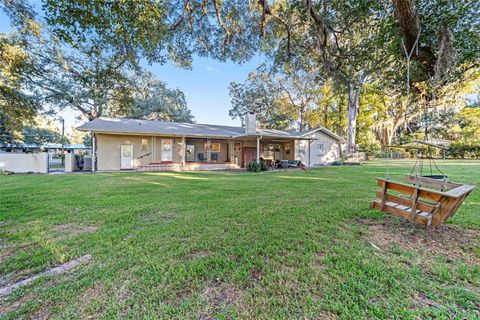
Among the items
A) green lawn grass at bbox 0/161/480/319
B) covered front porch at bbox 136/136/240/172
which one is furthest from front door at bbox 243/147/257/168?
green lawn grass at bbox 0/161/480/319

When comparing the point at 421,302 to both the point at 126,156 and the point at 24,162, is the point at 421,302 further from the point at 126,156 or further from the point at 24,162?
the point at 24,162

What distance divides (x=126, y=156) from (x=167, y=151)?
2.68 metres

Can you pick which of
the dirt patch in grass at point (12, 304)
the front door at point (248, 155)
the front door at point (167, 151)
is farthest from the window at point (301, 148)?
the dirt patch in grass at point (12, 304)

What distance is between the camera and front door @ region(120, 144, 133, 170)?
13742mm

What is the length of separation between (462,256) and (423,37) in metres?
3.77

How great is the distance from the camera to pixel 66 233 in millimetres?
3371

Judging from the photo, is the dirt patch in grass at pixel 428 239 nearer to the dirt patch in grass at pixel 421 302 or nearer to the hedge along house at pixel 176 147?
the dirt patch in grass at pixel 421 302

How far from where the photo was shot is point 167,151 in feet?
49.8

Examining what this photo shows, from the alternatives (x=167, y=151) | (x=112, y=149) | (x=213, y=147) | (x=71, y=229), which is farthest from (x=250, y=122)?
(x=71, y=229)

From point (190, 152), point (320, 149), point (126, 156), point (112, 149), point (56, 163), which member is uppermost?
point (320, 149)

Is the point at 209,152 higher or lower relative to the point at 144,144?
lower

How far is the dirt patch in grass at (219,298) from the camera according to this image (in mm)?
1735

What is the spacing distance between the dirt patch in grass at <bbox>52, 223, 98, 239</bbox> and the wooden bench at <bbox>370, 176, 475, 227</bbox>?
17.1 feet

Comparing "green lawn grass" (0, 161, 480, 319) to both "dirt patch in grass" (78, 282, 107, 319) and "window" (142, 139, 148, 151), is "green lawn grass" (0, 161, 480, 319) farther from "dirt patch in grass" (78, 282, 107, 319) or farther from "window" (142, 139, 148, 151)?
"window" (142, 139, 148, 151)
